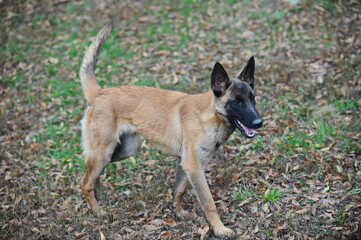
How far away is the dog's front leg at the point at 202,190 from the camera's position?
473cm

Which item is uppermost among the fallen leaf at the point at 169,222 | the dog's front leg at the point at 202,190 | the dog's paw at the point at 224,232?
the dog's front leg at the point at 202,190

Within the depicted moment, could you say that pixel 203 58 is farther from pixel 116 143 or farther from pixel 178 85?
pixel 116 143

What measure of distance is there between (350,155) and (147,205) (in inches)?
126

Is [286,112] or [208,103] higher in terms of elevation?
[208,103]

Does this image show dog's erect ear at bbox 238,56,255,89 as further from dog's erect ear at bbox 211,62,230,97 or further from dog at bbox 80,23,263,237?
dog's erect ear at bbox 211,62,230,97

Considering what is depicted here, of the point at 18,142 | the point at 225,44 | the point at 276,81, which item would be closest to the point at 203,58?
the point at 225,44

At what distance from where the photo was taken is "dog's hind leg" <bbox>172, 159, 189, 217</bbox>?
208 inches

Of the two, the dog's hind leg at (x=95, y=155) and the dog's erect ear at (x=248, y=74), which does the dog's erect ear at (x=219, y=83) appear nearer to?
the dog's erect ear at (x=248, y=74)

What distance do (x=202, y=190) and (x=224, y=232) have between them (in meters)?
0.58

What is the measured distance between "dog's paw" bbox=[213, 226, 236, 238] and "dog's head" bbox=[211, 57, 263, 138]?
1.21 meters

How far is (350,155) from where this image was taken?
5766 millimetres

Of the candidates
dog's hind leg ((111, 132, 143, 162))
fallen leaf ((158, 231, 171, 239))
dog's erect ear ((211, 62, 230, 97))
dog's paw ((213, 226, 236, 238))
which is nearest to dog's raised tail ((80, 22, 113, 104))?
dog's hind leg ((111, 132, 143, 162))

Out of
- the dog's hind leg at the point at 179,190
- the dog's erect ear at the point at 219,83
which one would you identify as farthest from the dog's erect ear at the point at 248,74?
the dog's hind leg at the point at 179,190

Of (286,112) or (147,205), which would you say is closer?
(147,205)
